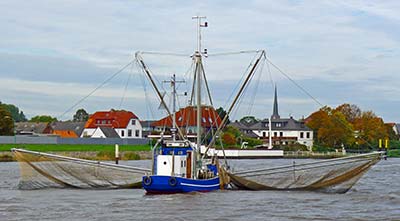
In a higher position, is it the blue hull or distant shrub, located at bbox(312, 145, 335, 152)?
distant shrub, located at bbox(312, 145, 335, 152)

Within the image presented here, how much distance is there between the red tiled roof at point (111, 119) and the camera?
16362 cm

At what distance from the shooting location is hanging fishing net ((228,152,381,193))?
4944 cm

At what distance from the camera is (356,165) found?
1945 inches

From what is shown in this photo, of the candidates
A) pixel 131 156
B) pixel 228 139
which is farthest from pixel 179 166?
pixel 228 139

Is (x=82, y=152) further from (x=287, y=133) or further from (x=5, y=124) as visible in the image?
(x=287, y=133)

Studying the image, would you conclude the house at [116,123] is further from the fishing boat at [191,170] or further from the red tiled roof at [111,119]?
the fishing boat at [191,170]

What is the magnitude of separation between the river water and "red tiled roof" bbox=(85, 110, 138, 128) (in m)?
112

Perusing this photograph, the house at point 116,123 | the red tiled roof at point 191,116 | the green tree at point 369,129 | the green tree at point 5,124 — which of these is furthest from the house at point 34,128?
the red tiled roof at point 191,116

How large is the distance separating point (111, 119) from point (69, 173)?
11484 centimetres

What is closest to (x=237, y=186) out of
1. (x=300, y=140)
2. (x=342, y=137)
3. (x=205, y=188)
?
(x=205, y=188)

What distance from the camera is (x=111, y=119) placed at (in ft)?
539

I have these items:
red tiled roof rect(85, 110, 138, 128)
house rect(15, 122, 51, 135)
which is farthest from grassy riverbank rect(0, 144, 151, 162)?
house rect(15, 122, 51, 135)

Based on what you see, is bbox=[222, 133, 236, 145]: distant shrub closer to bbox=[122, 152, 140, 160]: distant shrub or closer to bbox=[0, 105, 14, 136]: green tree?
bbox=[122, 152, 140, 160]: distant shrub

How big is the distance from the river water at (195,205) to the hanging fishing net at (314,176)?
1.32 meters
